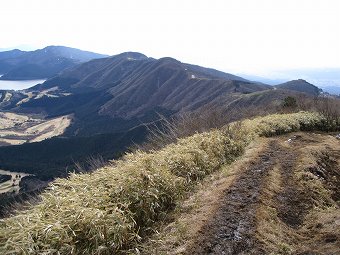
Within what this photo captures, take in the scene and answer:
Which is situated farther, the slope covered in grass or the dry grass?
the dry grass

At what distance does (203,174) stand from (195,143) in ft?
7.07

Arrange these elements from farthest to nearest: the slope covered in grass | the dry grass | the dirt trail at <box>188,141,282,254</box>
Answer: the dry grass → the dirt trail at <box>188,141,282,254</box> → the slope covered in grass

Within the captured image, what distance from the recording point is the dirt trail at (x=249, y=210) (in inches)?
267

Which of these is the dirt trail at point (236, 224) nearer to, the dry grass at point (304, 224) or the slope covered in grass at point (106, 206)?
the dry grass at point (304, 224)

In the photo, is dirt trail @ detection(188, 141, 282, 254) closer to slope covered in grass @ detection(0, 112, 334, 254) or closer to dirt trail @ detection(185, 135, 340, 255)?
dirt trail @ detection(185, 135, 340, 255)

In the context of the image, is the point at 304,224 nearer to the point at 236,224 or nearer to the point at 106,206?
the point at 236,224

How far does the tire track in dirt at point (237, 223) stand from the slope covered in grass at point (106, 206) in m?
1.24

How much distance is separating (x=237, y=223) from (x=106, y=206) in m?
2.71

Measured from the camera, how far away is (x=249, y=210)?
825 centimetres

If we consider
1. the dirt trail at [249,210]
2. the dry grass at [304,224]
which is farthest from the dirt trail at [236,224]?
the dry grass at [304,224]

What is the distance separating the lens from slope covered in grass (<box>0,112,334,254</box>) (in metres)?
6.12

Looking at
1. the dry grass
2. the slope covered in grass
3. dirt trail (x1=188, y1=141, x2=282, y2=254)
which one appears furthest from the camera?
the dry grass

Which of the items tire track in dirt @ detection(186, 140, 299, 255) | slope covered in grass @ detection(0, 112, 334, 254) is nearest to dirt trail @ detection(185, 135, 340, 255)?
tire track in dirt @ detection(186, 140, 299, 255)

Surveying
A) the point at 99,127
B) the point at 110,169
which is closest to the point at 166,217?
the point at 110,169
